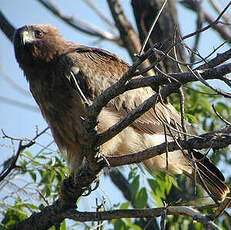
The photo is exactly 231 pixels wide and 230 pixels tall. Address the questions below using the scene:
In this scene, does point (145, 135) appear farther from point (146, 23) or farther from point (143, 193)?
point (146, 23)

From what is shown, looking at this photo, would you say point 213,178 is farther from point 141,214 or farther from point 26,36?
point 26,36

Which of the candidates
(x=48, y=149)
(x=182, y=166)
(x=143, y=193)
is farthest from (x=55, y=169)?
(x=182, y=166)

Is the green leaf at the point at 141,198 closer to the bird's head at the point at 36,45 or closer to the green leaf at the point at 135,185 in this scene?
the green leaf at the point at 135,185

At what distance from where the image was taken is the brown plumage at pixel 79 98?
488 centimetres

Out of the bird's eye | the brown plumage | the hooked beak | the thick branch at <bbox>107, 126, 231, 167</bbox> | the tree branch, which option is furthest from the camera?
the tree branch

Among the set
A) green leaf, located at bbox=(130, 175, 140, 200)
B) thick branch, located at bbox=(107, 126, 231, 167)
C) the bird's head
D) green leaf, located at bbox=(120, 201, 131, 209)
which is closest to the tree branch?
the bird's head

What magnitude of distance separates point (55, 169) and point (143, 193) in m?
0.97

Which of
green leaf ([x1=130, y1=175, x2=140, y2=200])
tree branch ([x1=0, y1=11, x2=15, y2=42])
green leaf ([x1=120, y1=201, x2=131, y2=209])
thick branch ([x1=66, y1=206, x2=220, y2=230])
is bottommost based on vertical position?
thick branch ([x1=66, y1=206, x2=220, y2=230])

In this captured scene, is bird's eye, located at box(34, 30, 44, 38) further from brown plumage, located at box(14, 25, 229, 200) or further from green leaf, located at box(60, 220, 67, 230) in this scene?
green leaf, located at box(60, 220, 67, 230)

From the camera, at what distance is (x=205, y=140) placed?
3.46m

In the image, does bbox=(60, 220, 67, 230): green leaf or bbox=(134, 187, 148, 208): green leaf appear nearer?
bbox=(60, 220, 67, 230): green leaf

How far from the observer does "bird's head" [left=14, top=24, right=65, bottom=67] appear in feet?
17.4

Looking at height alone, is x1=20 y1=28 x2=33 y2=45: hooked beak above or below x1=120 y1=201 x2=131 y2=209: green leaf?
above

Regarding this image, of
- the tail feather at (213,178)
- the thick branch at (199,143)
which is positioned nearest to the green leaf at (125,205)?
the tail feather at (213,178)
